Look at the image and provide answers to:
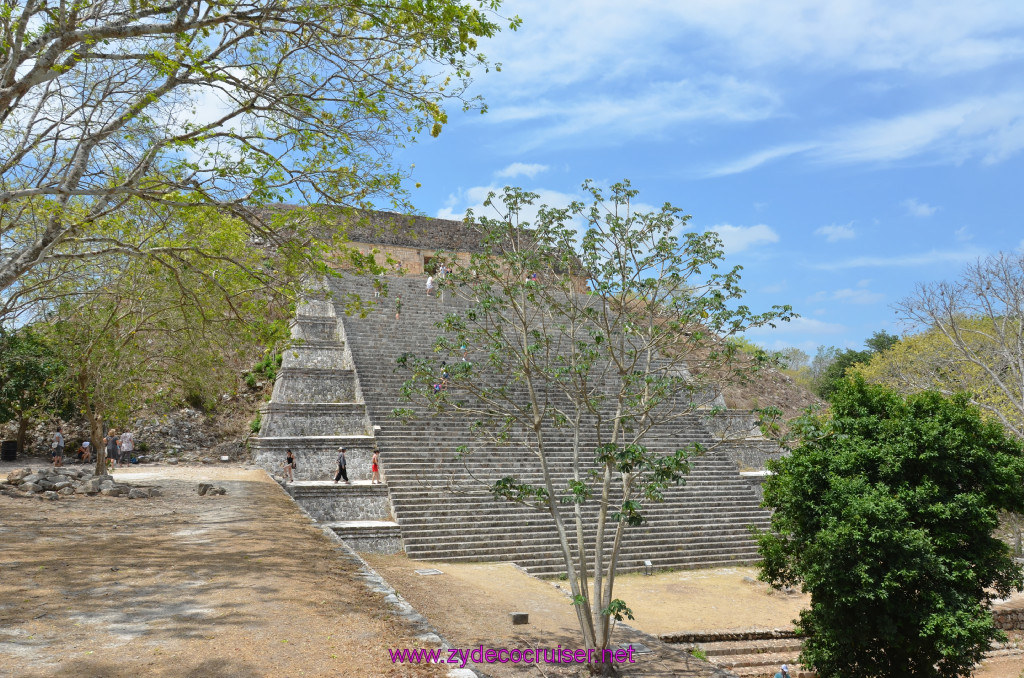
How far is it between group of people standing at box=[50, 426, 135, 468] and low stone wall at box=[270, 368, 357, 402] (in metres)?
3.99

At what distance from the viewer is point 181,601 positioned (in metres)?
5.13

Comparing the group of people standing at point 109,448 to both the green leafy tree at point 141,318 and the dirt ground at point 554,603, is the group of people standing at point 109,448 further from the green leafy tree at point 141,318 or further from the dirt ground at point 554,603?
the dirt ground at point 554,603

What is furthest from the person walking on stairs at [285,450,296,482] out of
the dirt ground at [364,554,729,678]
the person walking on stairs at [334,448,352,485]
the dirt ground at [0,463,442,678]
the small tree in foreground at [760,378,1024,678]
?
the small tree in foreground at [760,378,1024,678]

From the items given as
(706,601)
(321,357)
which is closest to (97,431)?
(321,357)

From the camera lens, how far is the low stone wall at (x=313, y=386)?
14.9 m

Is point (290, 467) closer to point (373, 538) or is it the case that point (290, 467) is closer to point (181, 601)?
point (373, 538)

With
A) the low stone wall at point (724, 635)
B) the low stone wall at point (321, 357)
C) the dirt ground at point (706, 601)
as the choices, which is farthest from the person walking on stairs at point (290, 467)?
the low stone wall at point (724, 635)

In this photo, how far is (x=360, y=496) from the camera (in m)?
11.8

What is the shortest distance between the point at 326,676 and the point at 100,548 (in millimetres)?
4241

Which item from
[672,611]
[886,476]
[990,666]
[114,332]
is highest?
[114,332]

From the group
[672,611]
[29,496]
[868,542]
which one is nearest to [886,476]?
[868,542]

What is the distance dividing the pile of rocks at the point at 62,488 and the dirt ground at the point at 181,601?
1.27 meters

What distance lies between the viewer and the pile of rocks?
1024 centimetres

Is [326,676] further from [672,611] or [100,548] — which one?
[672,611]
